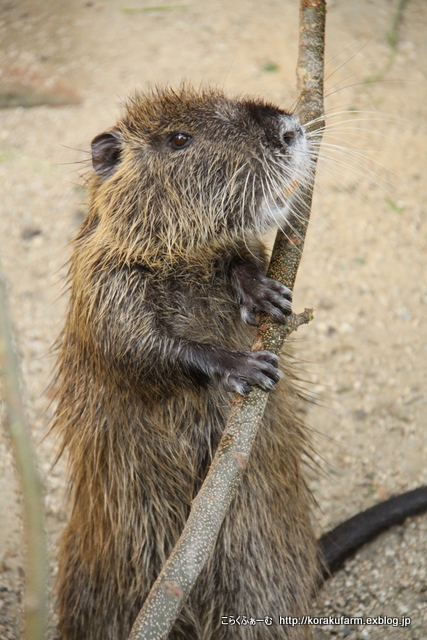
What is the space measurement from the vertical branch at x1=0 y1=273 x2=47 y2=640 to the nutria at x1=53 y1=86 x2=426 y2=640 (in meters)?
0.14

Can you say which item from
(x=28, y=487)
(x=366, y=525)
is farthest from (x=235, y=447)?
(x=28, y=487)

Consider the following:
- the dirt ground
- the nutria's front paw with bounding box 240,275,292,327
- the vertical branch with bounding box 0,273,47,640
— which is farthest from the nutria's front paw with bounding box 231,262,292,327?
the vertical branch with bounding box 0,273,47,640

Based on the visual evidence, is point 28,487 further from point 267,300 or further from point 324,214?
point 324,214

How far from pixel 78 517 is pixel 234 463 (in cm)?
110

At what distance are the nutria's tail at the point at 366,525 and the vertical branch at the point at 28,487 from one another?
113cm

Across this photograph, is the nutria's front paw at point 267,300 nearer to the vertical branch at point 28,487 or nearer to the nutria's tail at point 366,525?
the nutria's tail at point 366,525

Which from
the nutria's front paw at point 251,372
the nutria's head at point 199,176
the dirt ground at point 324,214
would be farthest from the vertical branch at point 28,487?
the nutria's front paw at point 251,372

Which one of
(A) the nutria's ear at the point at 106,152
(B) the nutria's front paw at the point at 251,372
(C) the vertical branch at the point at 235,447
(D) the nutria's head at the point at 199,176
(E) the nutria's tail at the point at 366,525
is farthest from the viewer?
(E) the nutria's tail at the point at 366,525

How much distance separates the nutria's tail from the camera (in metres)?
3.12

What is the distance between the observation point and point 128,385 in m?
2.47

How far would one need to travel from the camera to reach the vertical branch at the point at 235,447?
5.58 feet

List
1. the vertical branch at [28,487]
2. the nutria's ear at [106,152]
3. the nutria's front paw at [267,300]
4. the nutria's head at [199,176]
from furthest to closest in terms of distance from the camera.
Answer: the vertical branch at [28,487] → the nutria's ear at [106,152] → the nutria's head at [199,176] → the nutria's front paw at [267,300]

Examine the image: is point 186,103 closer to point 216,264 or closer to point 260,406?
point 216,264

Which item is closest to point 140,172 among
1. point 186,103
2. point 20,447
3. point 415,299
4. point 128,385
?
point 186,103
